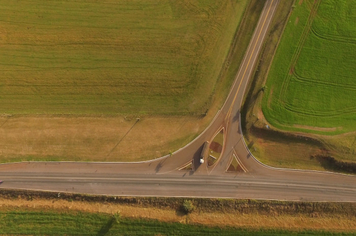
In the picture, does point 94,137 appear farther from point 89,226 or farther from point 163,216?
point 163,216

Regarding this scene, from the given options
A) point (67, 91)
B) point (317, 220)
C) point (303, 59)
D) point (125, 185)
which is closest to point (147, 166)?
point (125, 185)

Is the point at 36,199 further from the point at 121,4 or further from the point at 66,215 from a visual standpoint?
the point at 121,4

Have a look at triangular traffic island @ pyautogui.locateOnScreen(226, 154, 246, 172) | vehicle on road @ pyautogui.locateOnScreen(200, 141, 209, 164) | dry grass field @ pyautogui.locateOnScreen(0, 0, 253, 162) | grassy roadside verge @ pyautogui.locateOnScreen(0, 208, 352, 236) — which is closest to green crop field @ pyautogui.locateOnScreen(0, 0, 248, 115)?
dry grass field @ pyautogui.locateOnScreen(0, 0, 253, 162)

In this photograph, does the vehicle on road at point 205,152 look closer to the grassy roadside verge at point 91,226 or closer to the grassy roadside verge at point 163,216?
the grassy roadside verge at point 163,216

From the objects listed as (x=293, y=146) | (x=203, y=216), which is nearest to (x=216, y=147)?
(x=203, y=216)

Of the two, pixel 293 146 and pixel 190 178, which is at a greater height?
pixel 293 146
